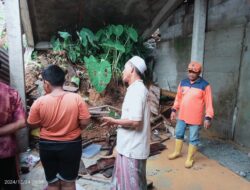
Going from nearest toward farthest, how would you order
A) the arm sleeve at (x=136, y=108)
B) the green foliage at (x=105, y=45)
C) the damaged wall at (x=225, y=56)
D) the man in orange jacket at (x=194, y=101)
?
the arm sleeve at (x=136, y=108) < the man in orange jacket at (x=194, y=101) < the damaged wall at (x=225, y=56) < the green foliage at (x=105, y=45)

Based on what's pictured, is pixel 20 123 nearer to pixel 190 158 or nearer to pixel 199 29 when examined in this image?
Answer: pixel 190 158

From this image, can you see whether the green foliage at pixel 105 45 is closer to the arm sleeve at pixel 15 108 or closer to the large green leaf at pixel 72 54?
the large green leaf at pixel 72 54

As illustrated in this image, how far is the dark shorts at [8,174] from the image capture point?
1.75 m

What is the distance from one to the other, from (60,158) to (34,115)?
0.47 metres

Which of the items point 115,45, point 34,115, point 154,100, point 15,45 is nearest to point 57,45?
point 115,45

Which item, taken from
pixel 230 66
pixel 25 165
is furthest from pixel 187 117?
pixel 25 165

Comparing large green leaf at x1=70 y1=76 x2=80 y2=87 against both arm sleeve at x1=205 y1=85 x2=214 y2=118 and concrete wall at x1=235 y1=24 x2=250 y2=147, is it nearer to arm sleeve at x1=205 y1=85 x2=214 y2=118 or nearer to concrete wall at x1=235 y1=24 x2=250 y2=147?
arm sleeve at x1=205 y1=85 x2=214 y2=118

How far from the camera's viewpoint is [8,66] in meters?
4.02

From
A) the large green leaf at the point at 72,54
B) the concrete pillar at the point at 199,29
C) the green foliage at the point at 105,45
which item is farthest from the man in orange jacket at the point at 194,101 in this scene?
the large green leaf at the point at 72,54

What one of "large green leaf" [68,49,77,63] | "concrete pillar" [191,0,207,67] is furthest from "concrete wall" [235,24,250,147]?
"large green leaf" [68,49,77,63]

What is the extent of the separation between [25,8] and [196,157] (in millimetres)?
4920

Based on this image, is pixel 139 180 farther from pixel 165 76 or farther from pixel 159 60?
pixel 159 60

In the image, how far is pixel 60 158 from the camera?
Result: 212cm

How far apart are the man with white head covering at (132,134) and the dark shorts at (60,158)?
41 centimetres
